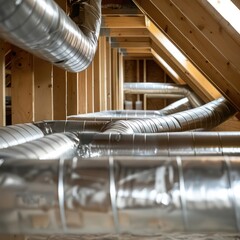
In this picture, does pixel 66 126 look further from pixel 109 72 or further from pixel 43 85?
pixel 109 72

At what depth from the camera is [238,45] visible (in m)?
2.65

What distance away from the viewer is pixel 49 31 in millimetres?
1732

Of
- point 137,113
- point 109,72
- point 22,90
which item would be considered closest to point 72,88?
point 22,90

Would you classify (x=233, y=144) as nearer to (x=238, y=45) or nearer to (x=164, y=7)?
(x=238, y=45)

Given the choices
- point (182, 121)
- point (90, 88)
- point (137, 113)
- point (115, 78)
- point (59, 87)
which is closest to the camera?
point (182, 121)

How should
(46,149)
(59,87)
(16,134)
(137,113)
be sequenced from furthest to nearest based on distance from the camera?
(137,113)
(59,87)
(16,134)
(46,149)

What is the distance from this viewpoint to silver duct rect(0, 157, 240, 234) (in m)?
1.00

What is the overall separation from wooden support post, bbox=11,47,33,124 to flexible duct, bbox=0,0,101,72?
50 centimetres

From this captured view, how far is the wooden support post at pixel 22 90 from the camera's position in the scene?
2961 millimetres

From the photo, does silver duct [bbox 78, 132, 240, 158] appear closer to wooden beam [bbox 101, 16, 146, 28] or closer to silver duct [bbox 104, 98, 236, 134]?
silver duct [bbox 104, 98, 236, 134]

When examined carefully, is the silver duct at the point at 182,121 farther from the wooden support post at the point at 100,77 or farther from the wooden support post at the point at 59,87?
the wooden support post at the point at 100,77

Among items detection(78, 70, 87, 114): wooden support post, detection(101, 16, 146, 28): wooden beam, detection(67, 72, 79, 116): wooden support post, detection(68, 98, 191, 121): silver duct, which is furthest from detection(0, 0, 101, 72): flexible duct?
detection(101, 16, 146, 28): wooden beam

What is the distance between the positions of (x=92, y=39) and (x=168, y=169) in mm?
1710

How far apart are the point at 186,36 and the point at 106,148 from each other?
135cm
